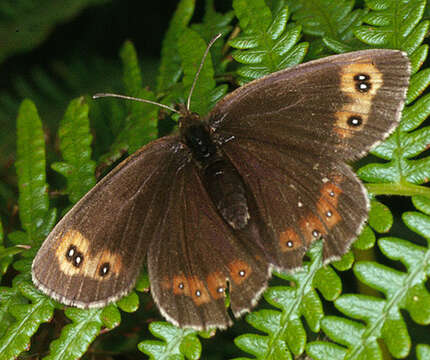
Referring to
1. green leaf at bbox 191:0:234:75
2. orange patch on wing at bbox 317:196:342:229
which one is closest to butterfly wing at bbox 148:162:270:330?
orange patch on wing at bbox 317:196:342:229

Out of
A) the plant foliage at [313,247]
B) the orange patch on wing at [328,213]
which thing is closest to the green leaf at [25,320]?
the plant foliage at [313,247]

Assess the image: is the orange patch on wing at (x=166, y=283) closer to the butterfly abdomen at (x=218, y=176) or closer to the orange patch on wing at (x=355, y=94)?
the butterfly abdomen at (x=218, y=176)

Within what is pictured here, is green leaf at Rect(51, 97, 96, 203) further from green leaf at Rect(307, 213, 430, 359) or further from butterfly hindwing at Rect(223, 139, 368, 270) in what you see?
green leaf at Rect(307, 213, 430, 359)

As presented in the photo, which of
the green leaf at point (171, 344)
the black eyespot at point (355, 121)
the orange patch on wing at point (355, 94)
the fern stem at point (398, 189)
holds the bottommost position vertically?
the green leaf at point (171, 344)

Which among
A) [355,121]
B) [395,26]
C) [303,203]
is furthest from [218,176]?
[395,26]

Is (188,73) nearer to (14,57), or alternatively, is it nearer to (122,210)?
(122,210)

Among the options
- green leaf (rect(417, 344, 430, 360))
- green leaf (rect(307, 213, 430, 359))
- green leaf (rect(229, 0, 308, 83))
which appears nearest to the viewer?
green leaf (rect(417, 344, 430, 360))

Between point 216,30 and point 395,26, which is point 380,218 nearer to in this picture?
point 395,26

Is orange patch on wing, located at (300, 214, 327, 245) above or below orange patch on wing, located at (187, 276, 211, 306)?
above
